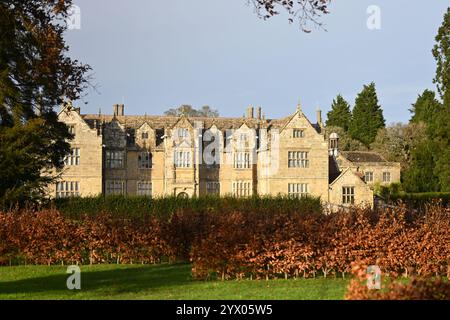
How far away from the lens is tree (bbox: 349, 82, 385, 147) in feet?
279

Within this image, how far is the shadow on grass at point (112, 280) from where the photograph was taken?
14.4m

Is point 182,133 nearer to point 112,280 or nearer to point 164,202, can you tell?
point 164,202

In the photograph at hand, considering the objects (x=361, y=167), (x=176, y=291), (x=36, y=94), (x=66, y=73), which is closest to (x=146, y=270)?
(x=176, y=291)

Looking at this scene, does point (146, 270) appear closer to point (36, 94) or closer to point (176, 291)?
point (176, 291)

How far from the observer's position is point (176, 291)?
45.2 ft

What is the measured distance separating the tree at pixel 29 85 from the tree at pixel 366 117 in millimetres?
54697

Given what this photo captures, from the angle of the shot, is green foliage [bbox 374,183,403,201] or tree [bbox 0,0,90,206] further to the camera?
green foliage [bbox 374,183,403,201]

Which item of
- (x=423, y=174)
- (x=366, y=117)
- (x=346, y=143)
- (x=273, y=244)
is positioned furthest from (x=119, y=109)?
(x=273, y=244)

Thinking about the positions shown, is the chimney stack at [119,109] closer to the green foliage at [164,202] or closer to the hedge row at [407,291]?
the green foliage at [164,202]

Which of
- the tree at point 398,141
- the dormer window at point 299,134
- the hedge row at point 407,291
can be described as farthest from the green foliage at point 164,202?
the tree at point 398,141

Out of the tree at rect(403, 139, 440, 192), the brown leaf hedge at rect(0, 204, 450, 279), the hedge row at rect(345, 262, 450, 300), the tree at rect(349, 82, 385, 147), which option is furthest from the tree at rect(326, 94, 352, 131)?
the hedge row at rect(345, 262, 450, 300)

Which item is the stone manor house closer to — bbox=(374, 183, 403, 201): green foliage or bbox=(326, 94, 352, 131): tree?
bbox=(374, 183, 403, 201): green foliage

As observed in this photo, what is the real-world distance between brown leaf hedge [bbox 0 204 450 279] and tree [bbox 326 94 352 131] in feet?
229

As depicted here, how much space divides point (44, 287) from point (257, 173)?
39934mm
